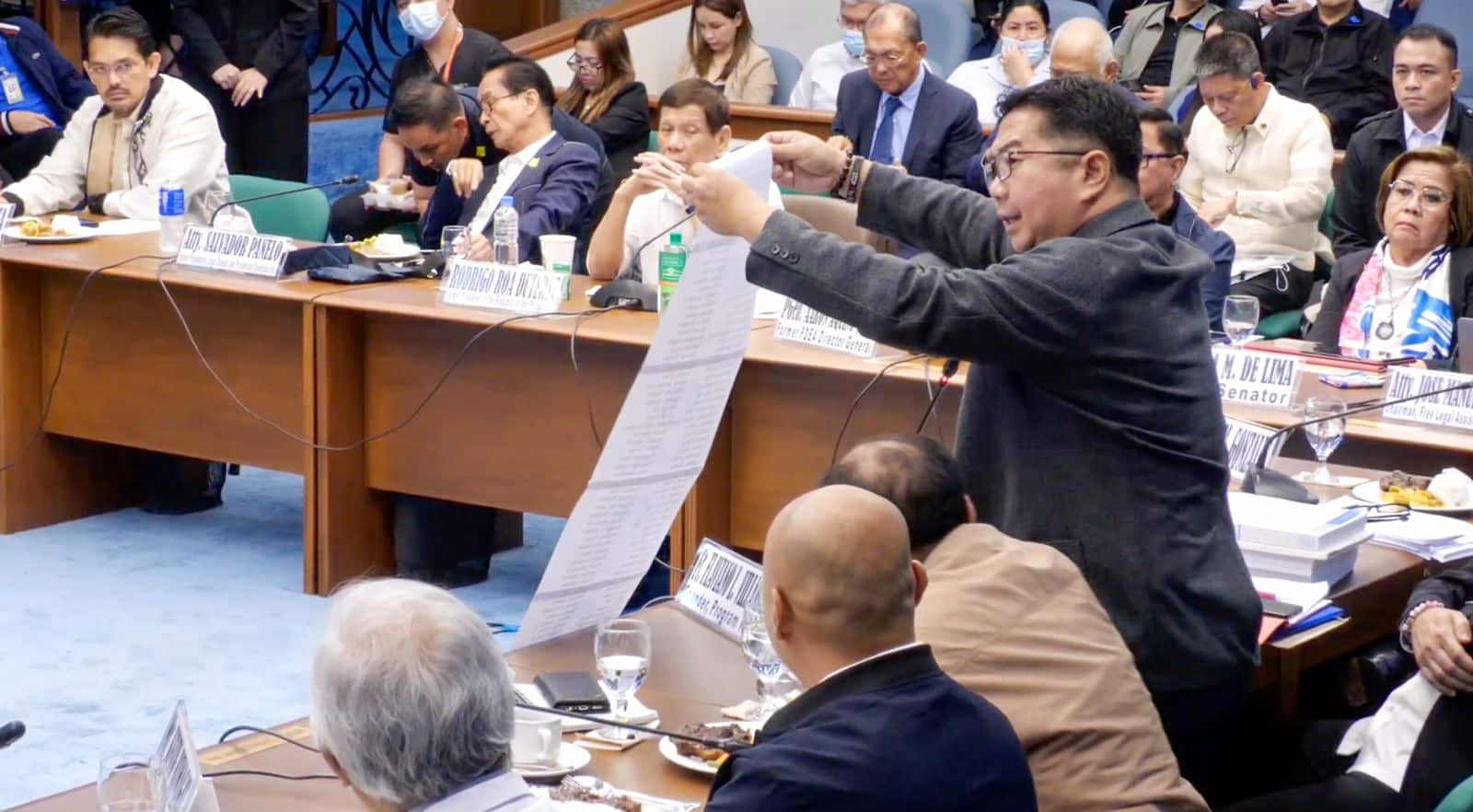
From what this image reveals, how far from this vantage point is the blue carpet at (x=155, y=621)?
3393mm

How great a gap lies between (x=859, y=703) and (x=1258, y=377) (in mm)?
2174

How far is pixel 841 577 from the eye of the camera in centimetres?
151

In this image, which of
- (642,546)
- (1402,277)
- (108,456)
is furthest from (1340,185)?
(642,546)

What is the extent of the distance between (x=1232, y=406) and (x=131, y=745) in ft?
6.63

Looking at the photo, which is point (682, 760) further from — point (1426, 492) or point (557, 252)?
point (557, 252)

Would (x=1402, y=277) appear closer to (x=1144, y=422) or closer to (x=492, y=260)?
(x=492, y=260)

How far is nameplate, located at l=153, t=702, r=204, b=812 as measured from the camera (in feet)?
5.39

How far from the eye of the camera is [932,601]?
5.88 ft

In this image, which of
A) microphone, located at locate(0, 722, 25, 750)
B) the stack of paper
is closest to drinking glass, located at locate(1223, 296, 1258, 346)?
the stack of paper

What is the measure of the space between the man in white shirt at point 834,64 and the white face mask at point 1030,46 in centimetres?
71

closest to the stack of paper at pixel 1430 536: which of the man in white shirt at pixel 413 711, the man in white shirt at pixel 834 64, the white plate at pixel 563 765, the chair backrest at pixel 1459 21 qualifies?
the white plate at pixel 563 765

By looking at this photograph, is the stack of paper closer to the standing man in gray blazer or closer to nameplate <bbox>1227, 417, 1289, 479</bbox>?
nameplate <bbox>1227, 417, 1289, 479</bbox>

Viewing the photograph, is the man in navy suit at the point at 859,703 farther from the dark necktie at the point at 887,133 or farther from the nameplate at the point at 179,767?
the dark necktie at the point at 887,133

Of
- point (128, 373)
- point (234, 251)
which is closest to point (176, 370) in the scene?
point (128, 373)
